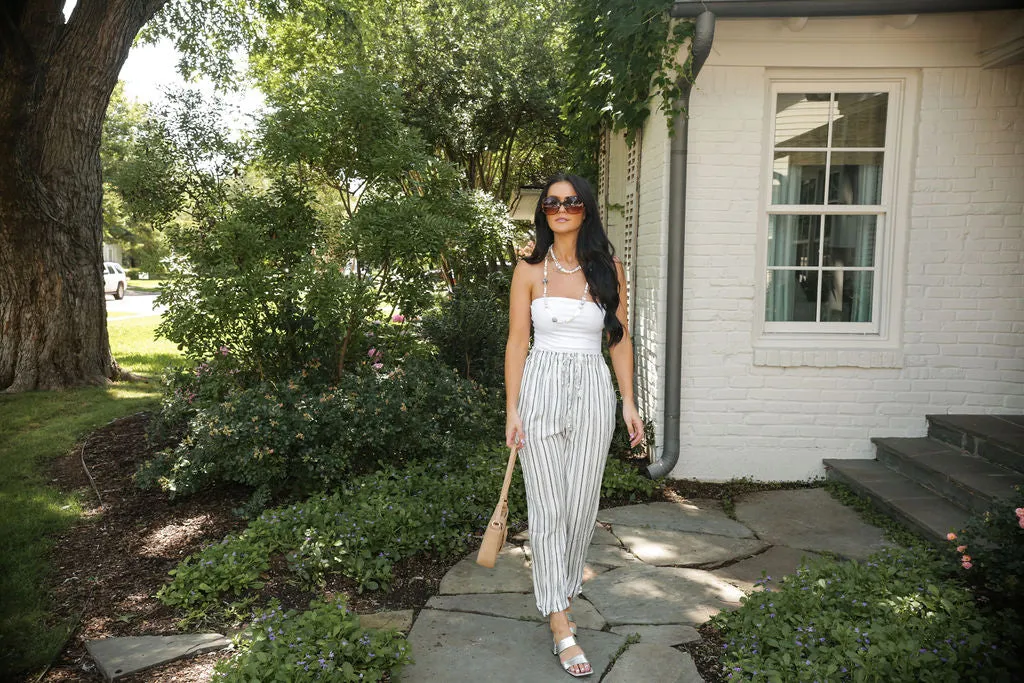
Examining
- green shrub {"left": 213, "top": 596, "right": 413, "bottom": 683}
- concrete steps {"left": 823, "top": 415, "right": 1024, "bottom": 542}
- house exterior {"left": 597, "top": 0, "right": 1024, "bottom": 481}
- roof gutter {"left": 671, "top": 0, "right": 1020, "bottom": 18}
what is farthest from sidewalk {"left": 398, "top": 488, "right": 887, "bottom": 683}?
roof gutter {"left": 671, "top": 0, "right": 1020, "bottom": 18}

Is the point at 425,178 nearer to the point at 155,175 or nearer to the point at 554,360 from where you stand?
the point at 155,175

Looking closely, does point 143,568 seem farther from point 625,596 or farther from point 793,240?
point 793,240

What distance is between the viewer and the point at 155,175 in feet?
17.2

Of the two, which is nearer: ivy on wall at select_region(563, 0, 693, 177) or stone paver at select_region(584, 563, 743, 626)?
stone paver at select_region(584, 563, 743, 626)

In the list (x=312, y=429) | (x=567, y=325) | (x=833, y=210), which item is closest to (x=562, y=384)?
(x=567, y=325)

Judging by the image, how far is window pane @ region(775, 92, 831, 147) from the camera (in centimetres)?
496

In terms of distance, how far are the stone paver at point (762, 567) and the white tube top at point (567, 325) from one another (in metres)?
1.53

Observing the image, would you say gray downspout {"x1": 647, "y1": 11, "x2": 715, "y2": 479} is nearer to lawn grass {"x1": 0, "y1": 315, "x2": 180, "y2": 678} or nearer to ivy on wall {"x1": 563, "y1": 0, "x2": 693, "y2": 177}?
ivy on wall {"x1": 563, "y1": 0, "x2": 693, "y2": 177}

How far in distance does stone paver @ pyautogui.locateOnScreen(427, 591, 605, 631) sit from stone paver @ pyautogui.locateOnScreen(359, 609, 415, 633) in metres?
0.13

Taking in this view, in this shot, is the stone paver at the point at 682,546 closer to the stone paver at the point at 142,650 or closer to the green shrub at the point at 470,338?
the stone paver at the point at 142,650

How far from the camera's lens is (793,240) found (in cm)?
507

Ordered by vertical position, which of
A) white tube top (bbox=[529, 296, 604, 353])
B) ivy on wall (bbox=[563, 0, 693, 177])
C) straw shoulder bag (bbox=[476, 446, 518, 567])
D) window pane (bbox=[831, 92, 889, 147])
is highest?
ivy on wall (bbox=[563, 0, 693, 177])

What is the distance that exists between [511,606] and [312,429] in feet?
5.88

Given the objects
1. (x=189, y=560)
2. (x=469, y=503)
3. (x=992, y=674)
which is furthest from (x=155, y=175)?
(x=992, y=674)
